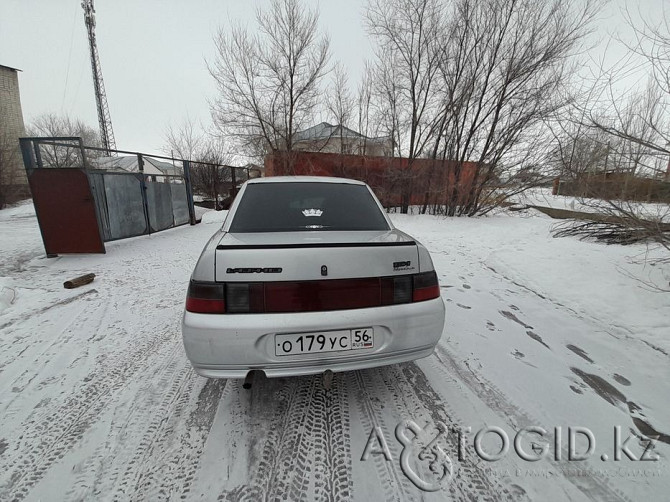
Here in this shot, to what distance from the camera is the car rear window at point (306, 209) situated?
2.23 m

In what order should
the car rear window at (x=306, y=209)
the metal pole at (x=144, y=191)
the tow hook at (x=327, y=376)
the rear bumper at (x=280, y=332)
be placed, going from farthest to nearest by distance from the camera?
1. the metal pole at (x=144, y=191)
2. the car rear window at (x=306, y=209)
3. the tow hook at (x=327, y=376)
4. the rear bumper at (x=280, y=332)

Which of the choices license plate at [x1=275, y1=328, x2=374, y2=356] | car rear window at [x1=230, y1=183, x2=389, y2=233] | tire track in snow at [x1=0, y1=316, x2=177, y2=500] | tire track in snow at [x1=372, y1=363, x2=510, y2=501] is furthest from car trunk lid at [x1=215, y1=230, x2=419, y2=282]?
tire track in snow at [x1=0, y1=316, x2=177, y2=500]

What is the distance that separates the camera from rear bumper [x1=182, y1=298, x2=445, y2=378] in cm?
152

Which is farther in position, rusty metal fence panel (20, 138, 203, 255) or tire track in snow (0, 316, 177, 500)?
rusty metal fence panel (20, 138, 203, 255)

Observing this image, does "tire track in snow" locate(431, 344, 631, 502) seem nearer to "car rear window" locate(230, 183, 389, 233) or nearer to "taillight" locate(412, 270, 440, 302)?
"taillight" locate(412, 270, 440, 302)

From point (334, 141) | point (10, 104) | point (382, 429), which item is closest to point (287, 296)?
point (382, 429)

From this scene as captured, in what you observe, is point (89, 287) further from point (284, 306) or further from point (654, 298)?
point (654, 298)

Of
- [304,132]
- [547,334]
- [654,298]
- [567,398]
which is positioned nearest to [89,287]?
[567,398]

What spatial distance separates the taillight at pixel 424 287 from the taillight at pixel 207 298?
1.17m

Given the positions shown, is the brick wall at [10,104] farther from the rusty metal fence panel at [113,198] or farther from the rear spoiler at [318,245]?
the rear spoiler at [318,245]

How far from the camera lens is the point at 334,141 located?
1638cm

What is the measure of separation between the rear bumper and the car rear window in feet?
2.63

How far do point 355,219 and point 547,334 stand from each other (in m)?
2.42

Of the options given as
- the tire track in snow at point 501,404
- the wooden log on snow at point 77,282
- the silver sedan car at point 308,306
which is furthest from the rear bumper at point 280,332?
the wooden log on snow at point 77,282
